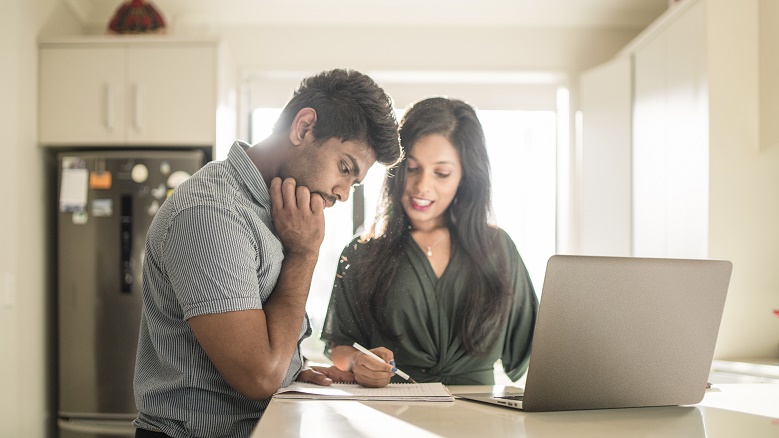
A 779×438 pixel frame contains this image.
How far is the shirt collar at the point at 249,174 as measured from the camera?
51.4 inches

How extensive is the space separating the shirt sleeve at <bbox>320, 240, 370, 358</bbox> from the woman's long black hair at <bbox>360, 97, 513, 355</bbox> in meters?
0.02

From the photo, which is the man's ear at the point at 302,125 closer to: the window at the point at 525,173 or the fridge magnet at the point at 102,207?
the fridge magnet at the point at 102,207

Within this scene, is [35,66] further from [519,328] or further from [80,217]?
[519,328]

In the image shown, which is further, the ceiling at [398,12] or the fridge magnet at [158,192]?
the ceiling at [398,12]

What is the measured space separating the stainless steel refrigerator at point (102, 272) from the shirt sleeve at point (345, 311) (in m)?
1.56

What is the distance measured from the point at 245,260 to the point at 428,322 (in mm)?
808

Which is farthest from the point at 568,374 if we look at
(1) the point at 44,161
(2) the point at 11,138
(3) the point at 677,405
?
(1) the point at 44,161

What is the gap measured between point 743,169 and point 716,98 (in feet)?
0.92

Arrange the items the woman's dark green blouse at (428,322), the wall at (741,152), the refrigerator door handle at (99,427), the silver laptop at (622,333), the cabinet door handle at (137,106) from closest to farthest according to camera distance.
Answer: the silver laptop at (622,333)
the woman's dark green blouse at (428,322)
the wall at (741,152)
the refrigerator door handle at (99,427)
the cabinet door handle at (137,106)

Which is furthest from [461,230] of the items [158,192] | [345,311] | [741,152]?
[158,192]

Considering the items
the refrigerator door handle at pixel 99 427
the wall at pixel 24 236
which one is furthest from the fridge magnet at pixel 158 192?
the refrigerator door handle at pixel 99 427

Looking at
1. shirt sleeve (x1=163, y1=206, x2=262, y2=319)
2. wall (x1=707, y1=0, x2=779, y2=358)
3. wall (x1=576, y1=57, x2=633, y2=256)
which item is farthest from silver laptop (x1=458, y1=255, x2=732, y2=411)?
wall (x1=576, y1=57, x2=633, y2=256)

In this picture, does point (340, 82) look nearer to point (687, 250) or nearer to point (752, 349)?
point (687, 250)

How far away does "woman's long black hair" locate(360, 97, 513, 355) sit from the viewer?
1.90 meters
